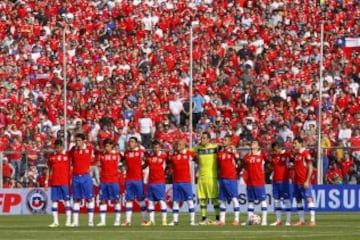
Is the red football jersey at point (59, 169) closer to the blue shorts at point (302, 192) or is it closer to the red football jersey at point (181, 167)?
the red football jersey at point (181, 167)

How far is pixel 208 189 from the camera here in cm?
4425

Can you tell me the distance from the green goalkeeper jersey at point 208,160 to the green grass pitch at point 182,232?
4.77 feet

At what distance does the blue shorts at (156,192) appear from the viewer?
146ft

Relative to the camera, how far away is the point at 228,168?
44250 mm

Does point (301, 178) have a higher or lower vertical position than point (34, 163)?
lower

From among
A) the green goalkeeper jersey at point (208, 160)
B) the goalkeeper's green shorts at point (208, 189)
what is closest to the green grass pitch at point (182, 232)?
the goalkeeper's green shorts at point (208, 189)

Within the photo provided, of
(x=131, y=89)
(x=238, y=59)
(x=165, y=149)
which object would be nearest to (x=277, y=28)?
(x=238, y=59)

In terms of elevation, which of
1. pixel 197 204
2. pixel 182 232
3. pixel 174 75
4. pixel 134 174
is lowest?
pixel 182 232

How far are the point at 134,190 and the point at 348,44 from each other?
18.1 m

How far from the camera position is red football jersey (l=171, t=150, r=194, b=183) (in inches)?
1750

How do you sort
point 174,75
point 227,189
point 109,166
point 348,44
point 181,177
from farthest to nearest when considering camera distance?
1. point 348,44
2. point 174,75
3. point 181,177
4. point 227,189
5. point 109,166

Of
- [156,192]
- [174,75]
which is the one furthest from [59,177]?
[174,75]

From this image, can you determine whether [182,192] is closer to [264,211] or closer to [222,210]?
[222,210]

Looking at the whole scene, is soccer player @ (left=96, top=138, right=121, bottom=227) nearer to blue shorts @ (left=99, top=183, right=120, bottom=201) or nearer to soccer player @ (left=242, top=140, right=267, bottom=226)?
blue shorts @ (left=99, top=183, right=120, bottom=201)
